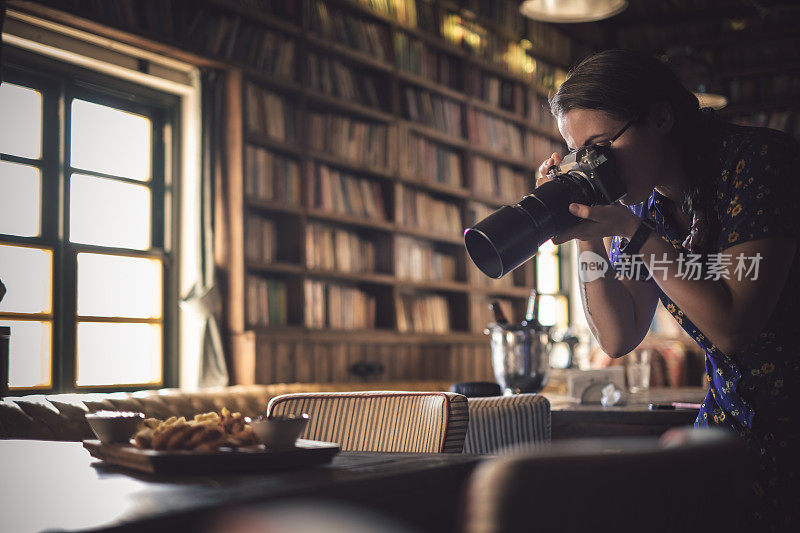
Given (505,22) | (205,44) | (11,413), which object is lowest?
(11,413)

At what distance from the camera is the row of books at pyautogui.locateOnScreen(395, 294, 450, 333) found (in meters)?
4.74

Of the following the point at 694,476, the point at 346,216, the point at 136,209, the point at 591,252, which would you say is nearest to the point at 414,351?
the point at 346,216

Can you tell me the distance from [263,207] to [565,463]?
11.4 feet

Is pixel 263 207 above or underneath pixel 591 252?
above

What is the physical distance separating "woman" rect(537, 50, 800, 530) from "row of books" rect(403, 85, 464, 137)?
12.3ft

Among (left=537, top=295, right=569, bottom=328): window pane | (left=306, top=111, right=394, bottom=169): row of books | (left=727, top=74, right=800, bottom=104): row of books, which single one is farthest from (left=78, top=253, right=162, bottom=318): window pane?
(left=727, top=74, right=800, bottom=104): row of books

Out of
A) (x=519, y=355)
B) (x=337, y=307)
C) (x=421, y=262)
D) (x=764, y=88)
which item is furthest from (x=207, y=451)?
(x=764, y=88)

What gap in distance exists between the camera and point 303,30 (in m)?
4.12

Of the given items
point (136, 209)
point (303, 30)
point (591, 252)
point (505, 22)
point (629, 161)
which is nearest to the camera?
point (629, 161)

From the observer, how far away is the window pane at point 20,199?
125 inches

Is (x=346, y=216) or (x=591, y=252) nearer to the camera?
(x=591, y=252)

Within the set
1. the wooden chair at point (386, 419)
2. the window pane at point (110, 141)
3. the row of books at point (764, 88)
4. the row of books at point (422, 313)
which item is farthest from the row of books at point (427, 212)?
the wooden chair at point (386, 419)

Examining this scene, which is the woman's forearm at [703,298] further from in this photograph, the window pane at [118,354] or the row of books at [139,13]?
the window pane at [118,354]

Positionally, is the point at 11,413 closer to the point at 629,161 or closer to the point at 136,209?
the point at 136,209
